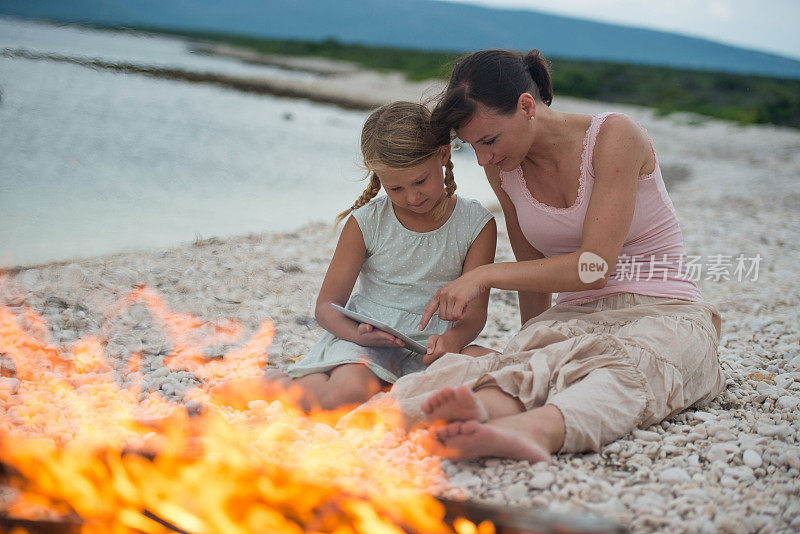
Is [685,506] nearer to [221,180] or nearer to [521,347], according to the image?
[521,347]

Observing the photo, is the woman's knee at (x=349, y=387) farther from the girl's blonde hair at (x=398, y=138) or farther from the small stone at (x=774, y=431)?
the small stone at (x=774, y=431)

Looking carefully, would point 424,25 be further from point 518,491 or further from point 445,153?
point 518,491

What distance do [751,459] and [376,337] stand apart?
1.50 metres

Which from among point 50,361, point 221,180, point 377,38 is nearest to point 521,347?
point 50,361

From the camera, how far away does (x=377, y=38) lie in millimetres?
5578

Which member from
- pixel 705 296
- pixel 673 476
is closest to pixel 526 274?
pixel 673 476

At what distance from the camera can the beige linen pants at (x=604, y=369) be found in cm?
243

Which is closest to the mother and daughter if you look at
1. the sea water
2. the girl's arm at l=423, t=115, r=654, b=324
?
the girl's arm at l=423, t=115, r=654, b=324

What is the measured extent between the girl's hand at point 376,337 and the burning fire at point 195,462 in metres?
0.34

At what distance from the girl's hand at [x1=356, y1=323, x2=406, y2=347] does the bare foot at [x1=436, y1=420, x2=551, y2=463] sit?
2.33 feet

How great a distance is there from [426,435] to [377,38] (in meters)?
4.13

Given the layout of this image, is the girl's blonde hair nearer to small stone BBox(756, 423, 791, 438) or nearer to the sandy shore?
the sandy shore

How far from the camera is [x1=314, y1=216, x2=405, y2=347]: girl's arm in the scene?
120 inches

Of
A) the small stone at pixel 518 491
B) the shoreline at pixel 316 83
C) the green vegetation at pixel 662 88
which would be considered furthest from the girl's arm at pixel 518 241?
the green vegetation at pixel 662 88
